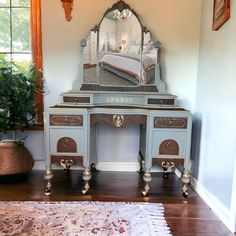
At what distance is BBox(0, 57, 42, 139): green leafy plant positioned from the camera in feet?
7.75

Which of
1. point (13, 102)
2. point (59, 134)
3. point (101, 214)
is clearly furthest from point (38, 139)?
point (101, 214)

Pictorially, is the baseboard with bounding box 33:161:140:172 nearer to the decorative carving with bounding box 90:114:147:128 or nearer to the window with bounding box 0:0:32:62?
the decorative carving with bounding box 90:114:147:128

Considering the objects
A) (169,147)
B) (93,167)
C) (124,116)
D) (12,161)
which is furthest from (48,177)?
(169,147)

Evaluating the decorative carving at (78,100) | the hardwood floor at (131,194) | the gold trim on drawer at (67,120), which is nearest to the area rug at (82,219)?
the hardwood floor at (131,194)

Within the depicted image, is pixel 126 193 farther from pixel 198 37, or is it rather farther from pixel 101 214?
pixel 198 37

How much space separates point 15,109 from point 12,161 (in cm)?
51

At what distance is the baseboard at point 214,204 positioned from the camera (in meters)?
1.79

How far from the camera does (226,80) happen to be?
191 centimetres

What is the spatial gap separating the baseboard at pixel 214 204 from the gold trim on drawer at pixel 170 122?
0.62 m

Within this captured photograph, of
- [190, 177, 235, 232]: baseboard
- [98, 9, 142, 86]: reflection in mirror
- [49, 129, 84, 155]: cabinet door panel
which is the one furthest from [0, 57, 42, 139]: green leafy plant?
[190, 177, 235, 232]: baseboard

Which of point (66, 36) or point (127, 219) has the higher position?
point (66, 36)

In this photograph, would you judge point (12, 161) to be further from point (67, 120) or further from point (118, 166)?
point (118, 166)

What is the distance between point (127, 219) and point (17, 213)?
823mm

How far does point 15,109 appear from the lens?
2.47m
